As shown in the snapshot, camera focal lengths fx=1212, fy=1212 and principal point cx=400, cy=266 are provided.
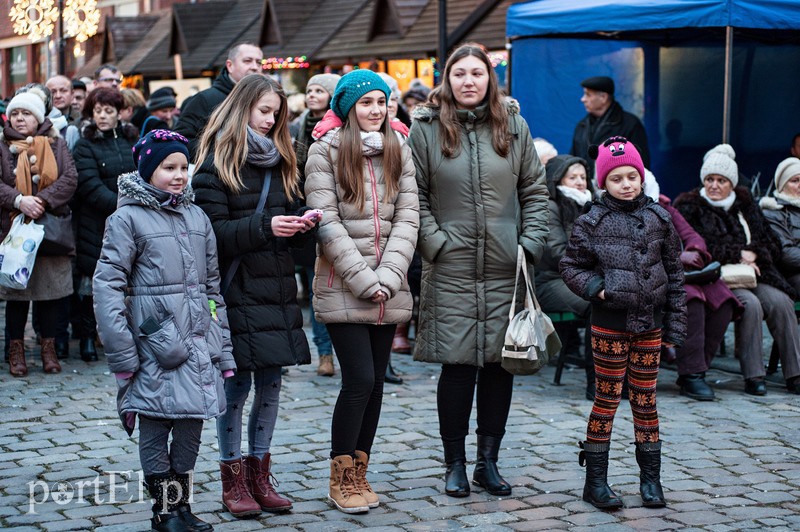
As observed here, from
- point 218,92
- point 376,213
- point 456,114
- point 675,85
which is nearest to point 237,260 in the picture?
point 376,213

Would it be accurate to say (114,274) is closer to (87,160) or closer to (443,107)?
(443,107)

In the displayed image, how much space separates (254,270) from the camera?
17.5 feet

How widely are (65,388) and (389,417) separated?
2.38 metres

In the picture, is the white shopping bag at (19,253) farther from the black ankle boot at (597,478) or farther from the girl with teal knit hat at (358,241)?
the black ankle boot at (597,478)

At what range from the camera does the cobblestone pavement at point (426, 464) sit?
209 inches

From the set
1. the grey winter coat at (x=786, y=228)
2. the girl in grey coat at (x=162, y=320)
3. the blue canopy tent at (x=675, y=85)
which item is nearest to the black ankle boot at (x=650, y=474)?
the girl in grey coat at (x=162, y=320)

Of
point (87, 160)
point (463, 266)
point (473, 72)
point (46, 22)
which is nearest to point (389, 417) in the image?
point (463, 266)

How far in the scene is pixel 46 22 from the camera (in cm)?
1349

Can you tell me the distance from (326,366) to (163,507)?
3671 mm

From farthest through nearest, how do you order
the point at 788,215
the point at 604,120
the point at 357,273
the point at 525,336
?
the point at 604,120 → the point at 788,215 → the point at 525,336 → the point at 357,273


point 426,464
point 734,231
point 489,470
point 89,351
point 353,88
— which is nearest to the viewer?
point 353,88

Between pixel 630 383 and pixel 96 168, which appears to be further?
pixel 96 168

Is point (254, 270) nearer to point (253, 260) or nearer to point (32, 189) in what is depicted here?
point (253, 260)

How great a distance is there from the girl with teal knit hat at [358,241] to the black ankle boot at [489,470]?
1.88ft
